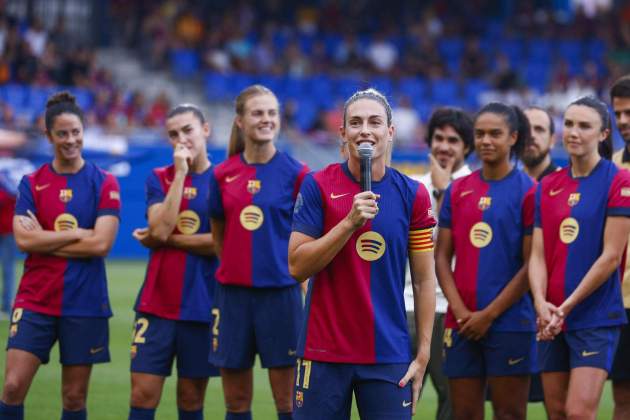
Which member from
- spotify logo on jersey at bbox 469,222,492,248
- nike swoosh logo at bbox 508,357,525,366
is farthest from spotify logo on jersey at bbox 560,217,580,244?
nike swoosh logo at bbox 508,357,525,366

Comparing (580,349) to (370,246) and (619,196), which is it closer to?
(619,196)

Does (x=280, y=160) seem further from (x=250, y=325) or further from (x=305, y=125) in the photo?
(x=305, y=125)

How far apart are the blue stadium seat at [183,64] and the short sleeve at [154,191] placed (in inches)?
741

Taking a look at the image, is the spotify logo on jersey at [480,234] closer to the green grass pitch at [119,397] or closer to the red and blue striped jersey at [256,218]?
the red and blue striped jersey at [256,218]

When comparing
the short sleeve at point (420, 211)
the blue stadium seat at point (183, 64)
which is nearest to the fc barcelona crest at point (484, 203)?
the short sleeve at point (420, 211)

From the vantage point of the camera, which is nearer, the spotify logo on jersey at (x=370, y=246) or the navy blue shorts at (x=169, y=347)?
the spotify logo on jersey at (x=370, y=246)

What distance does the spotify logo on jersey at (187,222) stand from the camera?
24.0ft

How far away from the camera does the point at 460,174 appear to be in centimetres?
758

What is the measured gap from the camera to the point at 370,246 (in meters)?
5.10

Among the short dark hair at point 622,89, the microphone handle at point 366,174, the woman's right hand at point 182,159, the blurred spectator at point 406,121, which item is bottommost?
the microphone handle at point 366,174

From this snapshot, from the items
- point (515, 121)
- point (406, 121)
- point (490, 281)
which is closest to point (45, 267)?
point (490, 281)

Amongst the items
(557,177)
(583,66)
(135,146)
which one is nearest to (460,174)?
(557,177)

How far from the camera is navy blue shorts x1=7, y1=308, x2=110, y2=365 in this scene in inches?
276

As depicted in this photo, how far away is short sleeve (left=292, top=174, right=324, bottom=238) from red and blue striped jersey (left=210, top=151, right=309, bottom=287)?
168 centimetres
